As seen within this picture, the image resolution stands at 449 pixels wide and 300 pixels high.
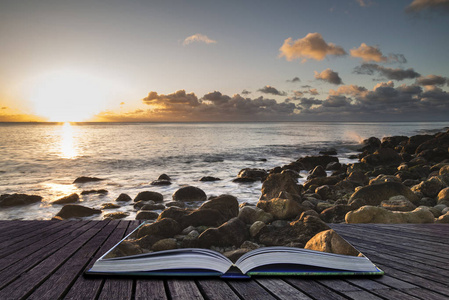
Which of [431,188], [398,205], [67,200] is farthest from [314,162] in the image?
[67,200]

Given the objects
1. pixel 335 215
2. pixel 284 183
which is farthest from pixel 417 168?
pixel 335 215

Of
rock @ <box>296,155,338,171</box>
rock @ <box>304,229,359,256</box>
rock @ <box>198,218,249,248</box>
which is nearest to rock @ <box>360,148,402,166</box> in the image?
rock @ <box>296,155,338,171</box>

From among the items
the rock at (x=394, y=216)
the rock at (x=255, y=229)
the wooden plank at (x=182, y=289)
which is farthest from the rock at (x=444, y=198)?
the wooden plank at (x=182, y=289)

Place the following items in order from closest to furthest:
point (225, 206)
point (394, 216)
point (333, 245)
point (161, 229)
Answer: point (333, 245), point (161, 229), point (394, 216), point (225, 206)

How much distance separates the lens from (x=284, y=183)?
400 inches

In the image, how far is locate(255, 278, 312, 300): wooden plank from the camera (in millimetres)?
2018

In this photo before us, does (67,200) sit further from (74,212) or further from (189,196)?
(189,196)

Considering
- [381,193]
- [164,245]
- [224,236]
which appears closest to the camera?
[164,245]

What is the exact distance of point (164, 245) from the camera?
453cm

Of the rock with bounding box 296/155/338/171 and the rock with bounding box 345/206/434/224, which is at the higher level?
the rock with bounding box 345/206/434/224

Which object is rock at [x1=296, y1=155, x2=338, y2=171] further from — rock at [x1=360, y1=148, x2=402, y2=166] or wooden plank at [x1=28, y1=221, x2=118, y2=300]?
wooden plank at [x1=28, y1=221, x2=118, y2=300]

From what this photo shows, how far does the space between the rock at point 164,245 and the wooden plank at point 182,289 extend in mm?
2373

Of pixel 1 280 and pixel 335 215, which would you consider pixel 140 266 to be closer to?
pixel 1 280

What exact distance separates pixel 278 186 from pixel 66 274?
856cm
